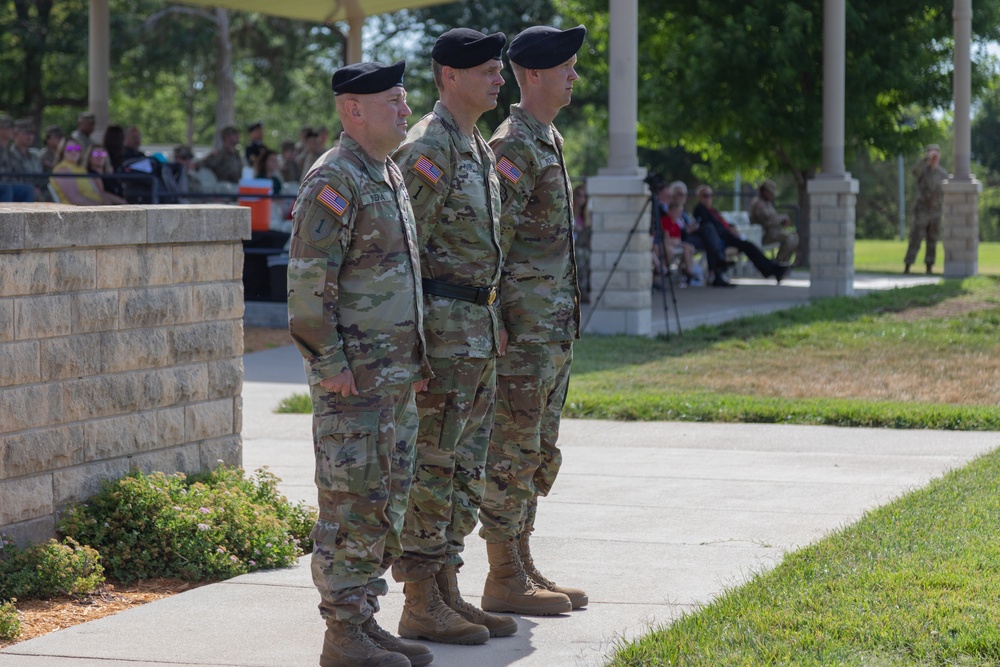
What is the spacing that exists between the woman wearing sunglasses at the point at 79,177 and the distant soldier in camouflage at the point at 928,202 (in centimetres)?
1468

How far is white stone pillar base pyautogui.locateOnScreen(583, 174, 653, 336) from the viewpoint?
14812 mm

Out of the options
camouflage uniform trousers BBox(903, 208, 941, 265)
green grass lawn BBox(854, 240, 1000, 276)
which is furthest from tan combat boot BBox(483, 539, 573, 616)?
green grass lawn BBox(854, 240, 1000, 276)

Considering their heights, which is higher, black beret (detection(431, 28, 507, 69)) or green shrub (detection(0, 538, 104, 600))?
black beret (detection(431, 28, 507, 69))

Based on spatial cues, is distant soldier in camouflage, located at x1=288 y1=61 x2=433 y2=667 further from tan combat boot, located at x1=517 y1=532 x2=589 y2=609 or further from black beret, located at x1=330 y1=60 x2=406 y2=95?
tan combat boot, located at x1=517 y1=532 x2=589 y2=609

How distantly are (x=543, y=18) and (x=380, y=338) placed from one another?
1235 inches

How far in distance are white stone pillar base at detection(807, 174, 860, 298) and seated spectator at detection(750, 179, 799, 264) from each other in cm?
357

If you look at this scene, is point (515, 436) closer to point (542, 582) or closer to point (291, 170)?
point (542, 582)

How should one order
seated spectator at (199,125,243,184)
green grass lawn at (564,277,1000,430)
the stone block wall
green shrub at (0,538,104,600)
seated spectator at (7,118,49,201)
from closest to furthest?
green shrub at (0,538,104,600) < the stone block wall < green grass lawn at (564,277,1000,430) < seated spectator at (7,118,49,201) < seated spectator at (199,125,243,184)

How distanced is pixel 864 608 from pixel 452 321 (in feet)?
5.81

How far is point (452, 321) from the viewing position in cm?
487

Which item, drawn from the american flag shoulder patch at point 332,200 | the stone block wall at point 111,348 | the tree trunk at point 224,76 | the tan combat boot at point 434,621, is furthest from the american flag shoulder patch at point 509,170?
the tree trunk at point 224,76

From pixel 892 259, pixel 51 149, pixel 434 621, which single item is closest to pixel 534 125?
pixel 434 621

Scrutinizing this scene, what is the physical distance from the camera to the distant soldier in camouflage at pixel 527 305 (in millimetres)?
5273

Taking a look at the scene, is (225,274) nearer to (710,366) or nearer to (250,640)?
(250,640)
